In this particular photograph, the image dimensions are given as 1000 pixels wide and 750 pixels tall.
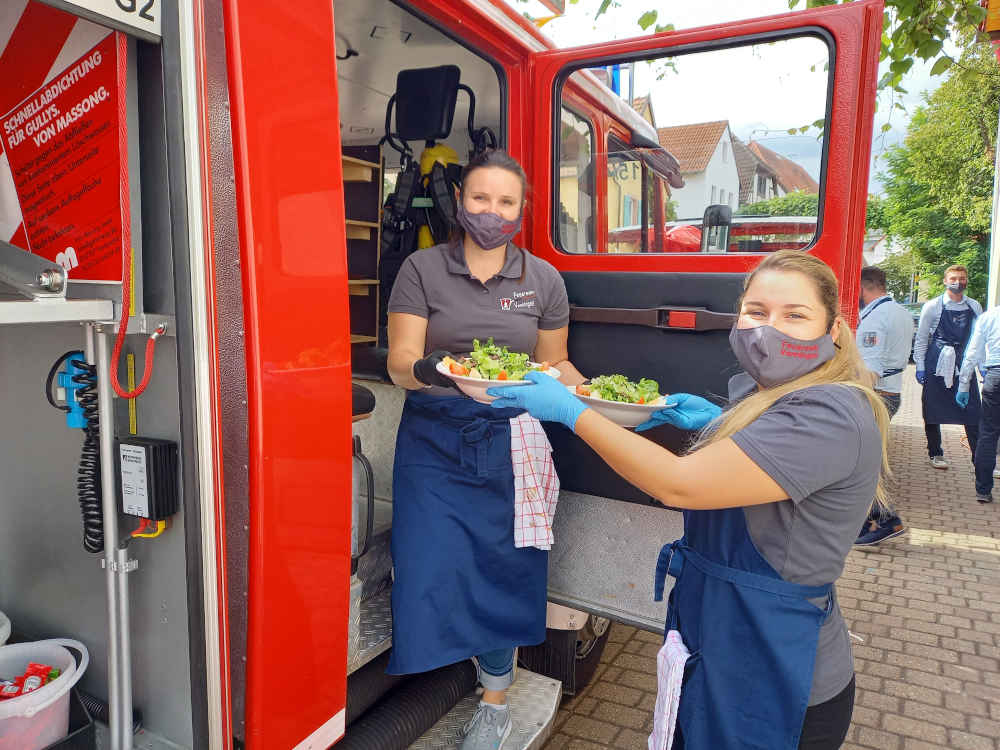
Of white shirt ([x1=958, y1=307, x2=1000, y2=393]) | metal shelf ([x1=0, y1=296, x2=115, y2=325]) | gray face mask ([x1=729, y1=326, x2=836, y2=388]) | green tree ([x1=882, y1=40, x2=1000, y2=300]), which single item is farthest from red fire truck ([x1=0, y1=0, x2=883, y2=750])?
green tree ([x1=882, y1=40, x2=1000, y2=300])

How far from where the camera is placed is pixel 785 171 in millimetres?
2346

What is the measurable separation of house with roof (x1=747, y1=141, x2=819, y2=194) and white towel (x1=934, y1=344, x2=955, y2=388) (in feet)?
19.7

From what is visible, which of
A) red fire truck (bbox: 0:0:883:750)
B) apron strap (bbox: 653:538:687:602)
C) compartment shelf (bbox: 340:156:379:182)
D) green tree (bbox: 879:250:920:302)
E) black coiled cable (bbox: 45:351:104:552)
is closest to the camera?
red fire truck (bbox: 0:0:883:750)

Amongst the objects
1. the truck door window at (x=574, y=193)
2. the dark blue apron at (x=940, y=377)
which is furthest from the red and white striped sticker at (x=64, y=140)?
the dark blue apron at (x=940, y=377)

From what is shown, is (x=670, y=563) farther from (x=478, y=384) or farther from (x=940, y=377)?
(x=940, y=377)

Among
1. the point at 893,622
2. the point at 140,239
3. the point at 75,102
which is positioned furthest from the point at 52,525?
the point at 893,622

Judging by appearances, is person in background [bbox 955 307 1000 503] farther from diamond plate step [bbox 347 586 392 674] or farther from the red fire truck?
diamond plate step [bbox 347 586 392 674]

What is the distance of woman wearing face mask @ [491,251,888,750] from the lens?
146 centimetres

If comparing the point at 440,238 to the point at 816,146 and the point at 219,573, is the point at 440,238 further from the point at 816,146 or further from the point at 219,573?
the point at 219,573

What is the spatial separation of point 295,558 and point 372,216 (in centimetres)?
278

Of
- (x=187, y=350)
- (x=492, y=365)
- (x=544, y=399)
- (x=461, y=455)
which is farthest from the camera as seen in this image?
(x=461, y=455)

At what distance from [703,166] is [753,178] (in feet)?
0.59

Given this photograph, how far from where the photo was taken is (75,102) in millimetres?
1465


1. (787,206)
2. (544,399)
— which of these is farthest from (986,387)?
(544,399)
